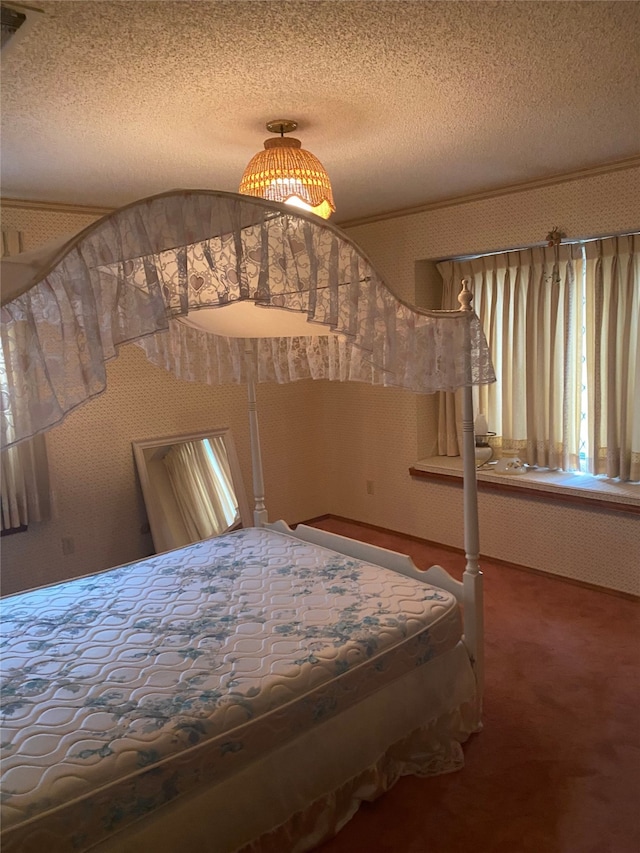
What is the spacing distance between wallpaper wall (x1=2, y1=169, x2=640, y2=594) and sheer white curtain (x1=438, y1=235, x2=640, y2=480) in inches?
9.6

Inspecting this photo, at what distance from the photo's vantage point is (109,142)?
2551mm

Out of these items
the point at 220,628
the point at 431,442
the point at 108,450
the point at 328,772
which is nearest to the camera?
the point at 328,772

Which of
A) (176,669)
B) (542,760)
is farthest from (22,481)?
(542,760)

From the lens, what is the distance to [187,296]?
5.65ft

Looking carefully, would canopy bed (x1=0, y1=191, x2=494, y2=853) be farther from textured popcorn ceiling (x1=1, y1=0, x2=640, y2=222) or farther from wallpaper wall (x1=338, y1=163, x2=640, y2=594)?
wallpaper wall (x1=338, y1=163, x2=640, y2=594)

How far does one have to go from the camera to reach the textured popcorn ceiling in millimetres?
1635

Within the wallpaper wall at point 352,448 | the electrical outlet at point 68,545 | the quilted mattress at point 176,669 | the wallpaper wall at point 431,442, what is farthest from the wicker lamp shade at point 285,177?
the electrical outlet at point 68,545

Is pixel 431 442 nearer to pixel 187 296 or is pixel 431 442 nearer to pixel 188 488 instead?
pixel 188 488

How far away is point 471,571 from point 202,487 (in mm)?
2278

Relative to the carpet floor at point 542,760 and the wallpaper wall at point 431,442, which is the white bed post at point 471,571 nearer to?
the carpet floor at point 542,760

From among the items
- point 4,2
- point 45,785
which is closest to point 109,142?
point 4,2

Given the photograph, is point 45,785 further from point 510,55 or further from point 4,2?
point 510,55

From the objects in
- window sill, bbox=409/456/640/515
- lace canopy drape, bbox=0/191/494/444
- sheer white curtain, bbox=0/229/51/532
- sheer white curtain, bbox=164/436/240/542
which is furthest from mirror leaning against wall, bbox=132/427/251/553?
lace canopy drape, bbox=0/191/494/444

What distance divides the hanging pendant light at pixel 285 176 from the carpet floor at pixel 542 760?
2.13m
